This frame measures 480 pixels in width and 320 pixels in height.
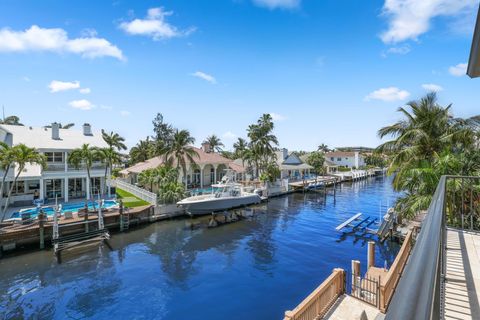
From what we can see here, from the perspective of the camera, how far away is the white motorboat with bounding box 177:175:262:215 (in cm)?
2898

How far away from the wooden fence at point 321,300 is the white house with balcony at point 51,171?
2488 centimetres

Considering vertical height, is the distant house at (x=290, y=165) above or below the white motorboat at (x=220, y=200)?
above

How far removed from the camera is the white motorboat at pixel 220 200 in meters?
29.0

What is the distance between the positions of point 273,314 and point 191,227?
1522cm

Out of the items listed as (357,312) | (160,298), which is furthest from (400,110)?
(160,298)

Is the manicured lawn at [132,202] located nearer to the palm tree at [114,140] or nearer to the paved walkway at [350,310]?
the palm tree at [114,140]

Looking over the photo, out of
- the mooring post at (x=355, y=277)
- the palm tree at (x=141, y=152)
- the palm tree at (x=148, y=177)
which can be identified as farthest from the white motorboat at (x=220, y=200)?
the palm tree at (x=141, y=152)

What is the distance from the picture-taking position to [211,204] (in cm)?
3017

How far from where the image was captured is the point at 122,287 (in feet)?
50.8

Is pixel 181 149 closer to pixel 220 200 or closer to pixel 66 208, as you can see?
pixel 220 200

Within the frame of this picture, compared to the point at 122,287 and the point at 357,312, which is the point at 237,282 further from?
the point at 357,312

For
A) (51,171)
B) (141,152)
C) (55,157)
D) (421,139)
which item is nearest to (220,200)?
(51,171)

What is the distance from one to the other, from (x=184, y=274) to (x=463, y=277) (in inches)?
610

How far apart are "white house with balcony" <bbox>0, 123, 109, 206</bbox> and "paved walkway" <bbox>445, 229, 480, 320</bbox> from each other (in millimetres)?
28841
